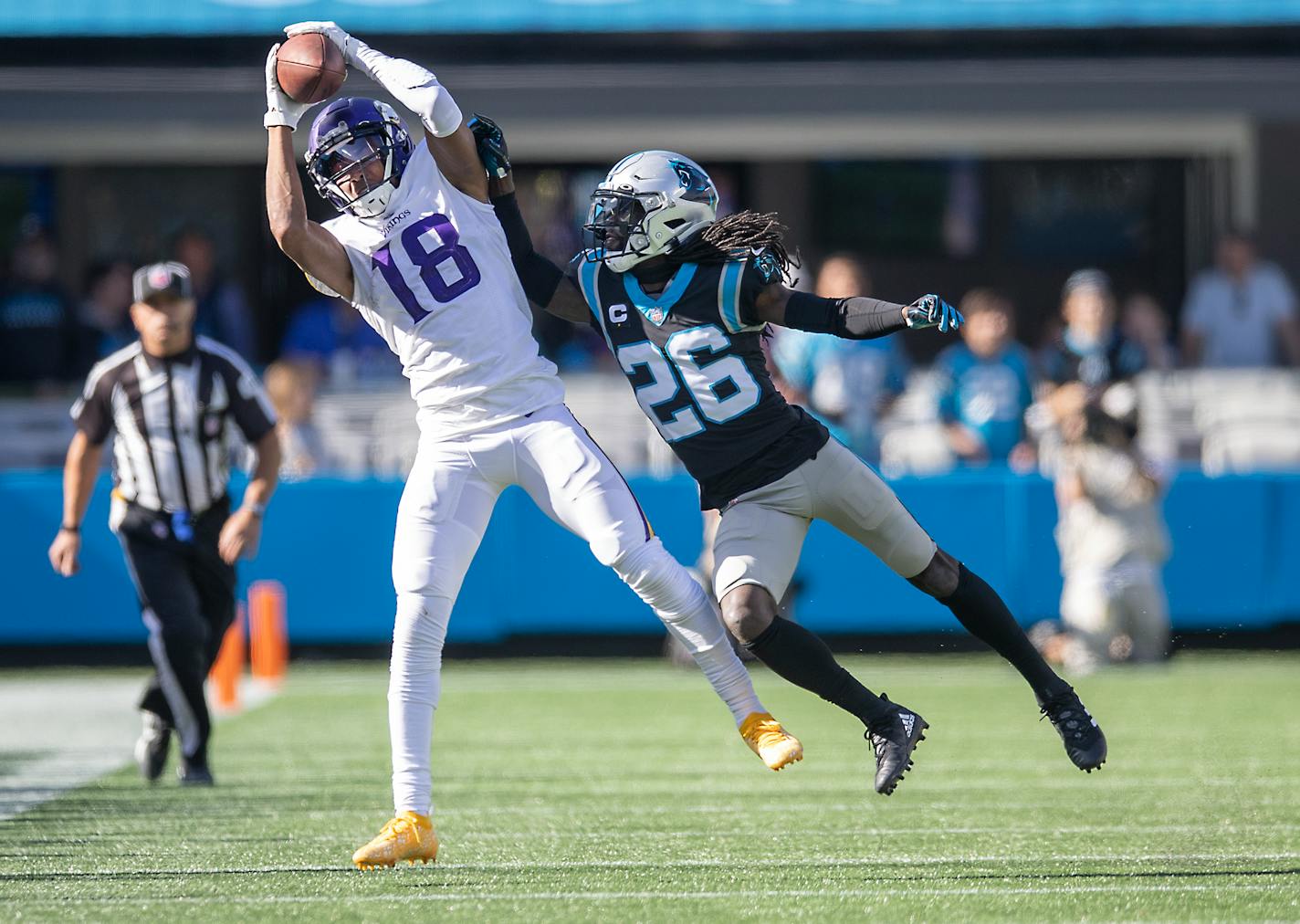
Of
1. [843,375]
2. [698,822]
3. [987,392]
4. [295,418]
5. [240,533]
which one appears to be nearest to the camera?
[698,822]

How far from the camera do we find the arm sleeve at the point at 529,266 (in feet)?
17.9

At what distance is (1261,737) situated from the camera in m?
7.77

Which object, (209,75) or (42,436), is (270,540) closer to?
(42,436)

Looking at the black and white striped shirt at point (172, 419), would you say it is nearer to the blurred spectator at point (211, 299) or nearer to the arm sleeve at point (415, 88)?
the arm sleeve at point (415, 88)

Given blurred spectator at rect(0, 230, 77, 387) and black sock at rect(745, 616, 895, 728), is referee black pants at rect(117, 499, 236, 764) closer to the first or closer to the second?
black sock at rect(745, 616, 895, 728)

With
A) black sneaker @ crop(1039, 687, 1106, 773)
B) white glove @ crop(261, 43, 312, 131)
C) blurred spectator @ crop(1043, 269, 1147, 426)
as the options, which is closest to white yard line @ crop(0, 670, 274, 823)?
white glove @ crop(261, 43, 312, 131)

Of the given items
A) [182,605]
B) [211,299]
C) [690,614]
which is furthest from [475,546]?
[211,299]

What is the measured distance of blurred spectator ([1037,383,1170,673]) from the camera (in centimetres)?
1050

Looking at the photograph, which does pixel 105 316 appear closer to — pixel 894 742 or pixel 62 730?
pixel 62 730

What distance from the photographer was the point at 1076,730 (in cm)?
530

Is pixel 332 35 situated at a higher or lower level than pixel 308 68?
higher

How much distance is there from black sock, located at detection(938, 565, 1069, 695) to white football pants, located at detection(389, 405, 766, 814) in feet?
2.24

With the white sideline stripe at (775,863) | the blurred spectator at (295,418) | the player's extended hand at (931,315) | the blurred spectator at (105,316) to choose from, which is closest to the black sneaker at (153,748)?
the white sideline stripe at (775,863)

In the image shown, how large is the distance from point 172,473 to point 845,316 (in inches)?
119
